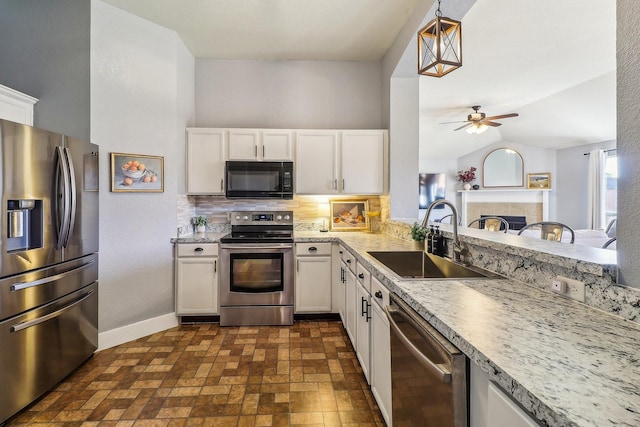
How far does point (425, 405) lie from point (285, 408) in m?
1.15

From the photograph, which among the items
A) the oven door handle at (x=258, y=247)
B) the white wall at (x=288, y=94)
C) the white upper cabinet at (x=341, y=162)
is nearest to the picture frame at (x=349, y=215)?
the white upper cabinet at (x=341, y=162)

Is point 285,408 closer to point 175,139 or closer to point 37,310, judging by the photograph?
point 37,310

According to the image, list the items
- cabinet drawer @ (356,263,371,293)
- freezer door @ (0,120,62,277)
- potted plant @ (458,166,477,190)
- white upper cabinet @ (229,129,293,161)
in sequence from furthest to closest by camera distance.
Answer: potted plant @ (458,166,477,190), white upper cabinet @ (229,129,293,161), cabinet drawer @ (356,263,371,293), freezer door @ (0,120,62,277)

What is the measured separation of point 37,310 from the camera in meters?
1.89

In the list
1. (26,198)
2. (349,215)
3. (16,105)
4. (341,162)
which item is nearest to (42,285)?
(26,198)

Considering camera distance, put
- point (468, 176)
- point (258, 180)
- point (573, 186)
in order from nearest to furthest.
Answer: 1. point (258, 180)
2. point (573, 186)
3. point (468, 176)

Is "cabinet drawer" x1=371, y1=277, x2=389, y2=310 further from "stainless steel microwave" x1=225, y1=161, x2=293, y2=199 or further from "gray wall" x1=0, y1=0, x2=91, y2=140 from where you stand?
"gray wall" x1=0, y1=0, x2=91, y2=140

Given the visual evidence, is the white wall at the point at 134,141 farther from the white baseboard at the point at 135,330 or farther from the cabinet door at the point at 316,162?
the cabinet door at the point at 316,162

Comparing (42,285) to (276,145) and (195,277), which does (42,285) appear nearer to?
(195,277)

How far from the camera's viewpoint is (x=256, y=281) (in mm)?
3094

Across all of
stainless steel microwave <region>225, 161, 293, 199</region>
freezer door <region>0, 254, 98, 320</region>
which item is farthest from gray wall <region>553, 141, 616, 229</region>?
freezer door <region>0, 254, 98, 320</region>

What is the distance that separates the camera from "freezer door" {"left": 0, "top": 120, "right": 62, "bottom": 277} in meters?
1.71

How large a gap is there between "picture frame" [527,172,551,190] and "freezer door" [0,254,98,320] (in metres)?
8.61

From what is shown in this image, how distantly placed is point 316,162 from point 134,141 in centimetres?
182
